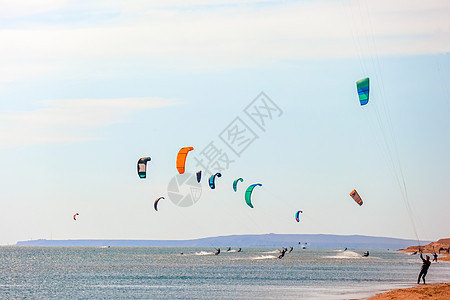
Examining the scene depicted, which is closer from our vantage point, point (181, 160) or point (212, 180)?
point (181, 160)

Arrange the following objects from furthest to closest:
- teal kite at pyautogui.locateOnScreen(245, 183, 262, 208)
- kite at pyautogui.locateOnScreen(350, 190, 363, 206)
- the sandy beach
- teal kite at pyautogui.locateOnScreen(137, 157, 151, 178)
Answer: teal kite at pyautogui.locateOnScreen(245, 183, 262, 208) → kite at pyautogui.locateOnScreen(350, 190, 363, 206) → teal kite at pyautogui.locateOnScreen(137, 157, 151, 178) → the sandy beach

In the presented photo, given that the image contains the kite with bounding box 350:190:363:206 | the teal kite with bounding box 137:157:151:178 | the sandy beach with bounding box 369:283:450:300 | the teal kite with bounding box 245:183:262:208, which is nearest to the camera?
the sandy beach with bounding box 369:283:450:300

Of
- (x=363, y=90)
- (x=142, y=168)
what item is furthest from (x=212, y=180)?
(x=363, y=90)

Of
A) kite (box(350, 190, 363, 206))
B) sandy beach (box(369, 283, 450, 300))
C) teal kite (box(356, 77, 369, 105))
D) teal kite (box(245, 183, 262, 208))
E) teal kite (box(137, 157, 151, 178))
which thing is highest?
teal kite (box(356, 77, 369, 105))

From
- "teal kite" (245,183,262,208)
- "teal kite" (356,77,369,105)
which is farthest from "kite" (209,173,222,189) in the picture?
"teal kite" (356,77,369,105)

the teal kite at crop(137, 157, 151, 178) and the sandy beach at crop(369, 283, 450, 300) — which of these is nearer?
the sandy beach at crop(369, 283, 450, 300)

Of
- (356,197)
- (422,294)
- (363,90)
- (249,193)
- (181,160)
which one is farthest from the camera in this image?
(249,193)

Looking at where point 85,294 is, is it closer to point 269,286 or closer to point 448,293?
point 269,286

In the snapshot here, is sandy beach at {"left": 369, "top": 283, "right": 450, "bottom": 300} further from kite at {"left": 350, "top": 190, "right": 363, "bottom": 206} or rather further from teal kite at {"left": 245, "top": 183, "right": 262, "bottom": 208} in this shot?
teal kite at {"left": 245, "top": 183, "right": 262, "bottom": 208}

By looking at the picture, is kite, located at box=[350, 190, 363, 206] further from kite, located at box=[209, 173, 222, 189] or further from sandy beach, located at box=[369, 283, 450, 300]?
sandy beach, located at box=[369, 283, 450, 300]

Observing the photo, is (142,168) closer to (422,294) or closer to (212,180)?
(212,180)

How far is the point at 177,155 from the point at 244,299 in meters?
13.7

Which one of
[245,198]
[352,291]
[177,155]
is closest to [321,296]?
[352,291]

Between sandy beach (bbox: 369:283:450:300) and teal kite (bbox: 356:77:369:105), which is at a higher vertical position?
teal kite (bbox: 356:77:369:105)
